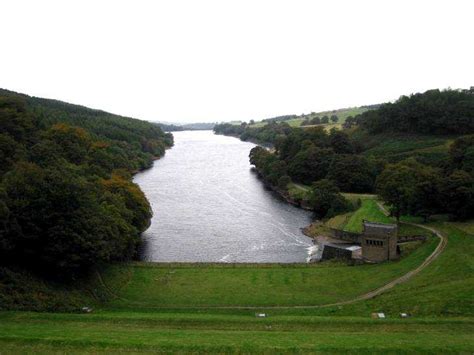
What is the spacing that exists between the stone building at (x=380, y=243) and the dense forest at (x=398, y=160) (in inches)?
470

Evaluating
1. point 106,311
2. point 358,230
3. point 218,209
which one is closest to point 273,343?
point 106,311

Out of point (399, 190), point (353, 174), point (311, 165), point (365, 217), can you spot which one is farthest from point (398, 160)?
point (399, 190)

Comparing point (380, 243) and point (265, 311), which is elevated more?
point (380, 243)

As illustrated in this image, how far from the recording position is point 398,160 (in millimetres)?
103062

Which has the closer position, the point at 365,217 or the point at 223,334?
the point at 223,334

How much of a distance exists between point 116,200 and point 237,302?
2369 cm

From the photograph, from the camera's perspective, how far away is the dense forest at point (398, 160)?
2404 inches

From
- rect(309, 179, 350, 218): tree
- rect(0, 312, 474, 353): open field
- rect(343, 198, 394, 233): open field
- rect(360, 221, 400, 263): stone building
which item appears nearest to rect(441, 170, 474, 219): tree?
rect(343, 198, 394, 233): open field

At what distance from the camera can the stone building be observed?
51.1m

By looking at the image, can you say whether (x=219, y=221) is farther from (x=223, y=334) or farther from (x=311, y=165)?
(x=223, y=334)

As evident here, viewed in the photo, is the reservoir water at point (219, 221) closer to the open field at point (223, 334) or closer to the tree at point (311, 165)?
the tree at point (311, 165)

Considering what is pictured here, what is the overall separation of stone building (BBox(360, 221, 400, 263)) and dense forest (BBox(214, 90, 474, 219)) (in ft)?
39.2

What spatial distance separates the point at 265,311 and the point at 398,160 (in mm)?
77031

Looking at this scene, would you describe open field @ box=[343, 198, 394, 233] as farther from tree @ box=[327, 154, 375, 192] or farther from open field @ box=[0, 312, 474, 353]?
open field @ box=[0, 312, 474, 353]
